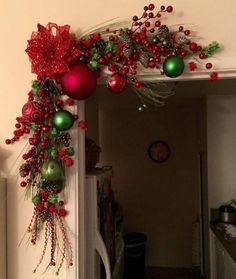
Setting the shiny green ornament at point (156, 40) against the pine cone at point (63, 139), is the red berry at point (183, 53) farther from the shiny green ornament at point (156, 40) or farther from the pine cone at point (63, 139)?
the pine cone at point (63, 139)

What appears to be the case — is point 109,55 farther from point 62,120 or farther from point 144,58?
point 62,120

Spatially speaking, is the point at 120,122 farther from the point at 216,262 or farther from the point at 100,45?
the point at 100,45

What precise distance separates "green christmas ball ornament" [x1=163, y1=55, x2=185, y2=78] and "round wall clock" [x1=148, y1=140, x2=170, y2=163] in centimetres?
350

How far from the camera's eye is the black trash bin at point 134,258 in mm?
4188

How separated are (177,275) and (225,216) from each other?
1.40 meters

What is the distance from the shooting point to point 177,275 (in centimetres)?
446

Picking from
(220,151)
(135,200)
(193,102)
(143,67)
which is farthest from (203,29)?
(135,200)

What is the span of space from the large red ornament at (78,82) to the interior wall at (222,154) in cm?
274

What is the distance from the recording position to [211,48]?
129 cm

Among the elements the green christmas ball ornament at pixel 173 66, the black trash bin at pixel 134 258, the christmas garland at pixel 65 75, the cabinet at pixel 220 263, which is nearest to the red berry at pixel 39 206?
the christmas garland at pixel 65 75

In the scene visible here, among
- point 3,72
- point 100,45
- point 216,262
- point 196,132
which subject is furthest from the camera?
point 196,132

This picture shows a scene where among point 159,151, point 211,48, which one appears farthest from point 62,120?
point 159,151

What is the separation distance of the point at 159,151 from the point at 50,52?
142 inches

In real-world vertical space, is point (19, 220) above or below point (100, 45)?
below
